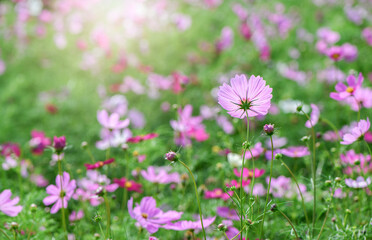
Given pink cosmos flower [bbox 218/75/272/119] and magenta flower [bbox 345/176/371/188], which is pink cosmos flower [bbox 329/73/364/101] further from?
pink cosmos flower [bbox 218/75/272/119]

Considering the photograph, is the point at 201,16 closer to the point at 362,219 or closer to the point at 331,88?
the point at 331,88

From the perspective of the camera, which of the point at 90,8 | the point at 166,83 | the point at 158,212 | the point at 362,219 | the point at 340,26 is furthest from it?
the point at 90,8

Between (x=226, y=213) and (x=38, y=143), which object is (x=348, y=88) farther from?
(x=38, y=143)

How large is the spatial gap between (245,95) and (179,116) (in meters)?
0.77

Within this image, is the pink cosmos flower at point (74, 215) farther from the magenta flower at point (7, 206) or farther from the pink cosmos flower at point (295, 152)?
the pink cosmos flower at point (295, 152)

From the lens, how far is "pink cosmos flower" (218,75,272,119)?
70 cm

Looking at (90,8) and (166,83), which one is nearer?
(166,83)

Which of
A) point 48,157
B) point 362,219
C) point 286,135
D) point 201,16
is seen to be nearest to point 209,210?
point 362,219

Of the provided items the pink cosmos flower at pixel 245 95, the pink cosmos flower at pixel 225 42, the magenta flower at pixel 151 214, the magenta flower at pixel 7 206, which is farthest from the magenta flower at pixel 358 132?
the pink cosmos flower at pixel 225 42

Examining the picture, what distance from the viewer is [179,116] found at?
4.85ft

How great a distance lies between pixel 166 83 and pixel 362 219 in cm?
144

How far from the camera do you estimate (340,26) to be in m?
2.83

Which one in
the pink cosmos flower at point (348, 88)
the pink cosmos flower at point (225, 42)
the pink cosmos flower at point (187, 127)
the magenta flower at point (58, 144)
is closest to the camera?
the magenta flower at point (58, 144)

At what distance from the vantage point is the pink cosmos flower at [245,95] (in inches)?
27.6
